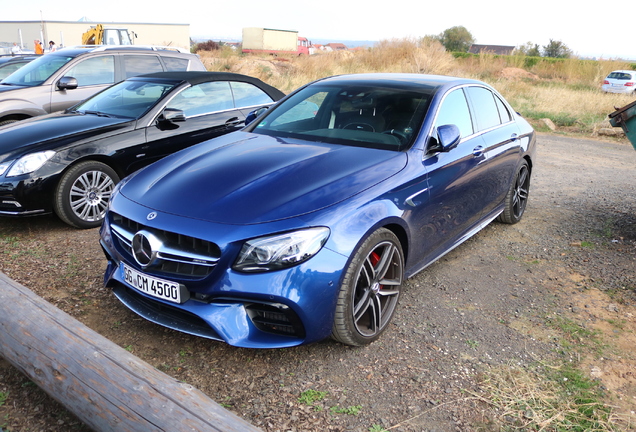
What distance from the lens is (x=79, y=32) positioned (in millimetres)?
47656

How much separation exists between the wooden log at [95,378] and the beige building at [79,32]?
4647 centimetres

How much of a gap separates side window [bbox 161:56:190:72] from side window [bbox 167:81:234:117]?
2.58 metres

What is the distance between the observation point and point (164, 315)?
296cm

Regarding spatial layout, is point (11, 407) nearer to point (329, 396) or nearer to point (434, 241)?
point (329, 396)

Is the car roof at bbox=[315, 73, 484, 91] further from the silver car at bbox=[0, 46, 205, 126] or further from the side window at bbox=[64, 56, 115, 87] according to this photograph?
the side window at bbox=[64, 56, 115, 87]

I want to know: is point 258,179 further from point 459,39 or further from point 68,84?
point 459,39

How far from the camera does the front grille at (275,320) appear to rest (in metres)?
2.73

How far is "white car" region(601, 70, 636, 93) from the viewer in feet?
78.3

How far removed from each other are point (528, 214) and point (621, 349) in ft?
10.1

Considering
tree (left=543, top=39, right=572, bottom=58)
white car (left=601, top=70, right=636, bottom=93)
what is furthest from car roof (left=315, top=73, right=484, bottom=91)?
tree (left=543, top=39, right=572, bottom=58)

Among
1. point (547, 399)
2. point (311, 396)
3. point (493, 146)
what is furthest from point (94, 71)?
point (547, 399)

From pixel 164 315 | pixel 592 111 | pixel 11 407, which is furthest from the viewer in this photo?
pixel 592 111

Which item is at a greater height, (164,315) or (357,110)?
(357,110)

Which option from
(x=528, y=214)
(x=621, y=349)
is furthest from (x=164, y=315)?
(x=528, y=214)
